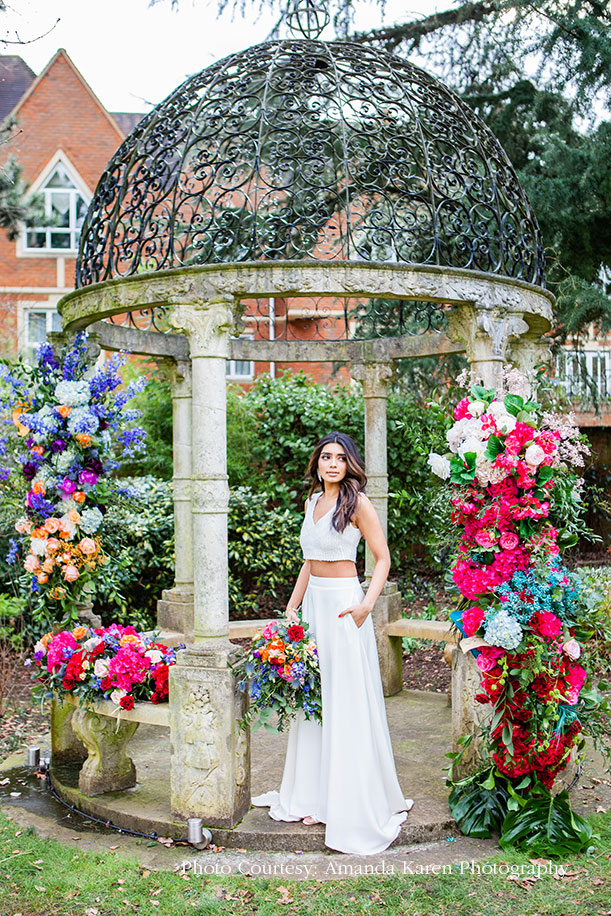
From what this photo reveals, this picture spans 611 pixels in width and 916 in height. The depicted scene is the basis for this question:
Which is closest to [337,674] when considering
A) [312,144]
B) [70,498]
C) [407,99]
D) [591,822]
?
[591,822]

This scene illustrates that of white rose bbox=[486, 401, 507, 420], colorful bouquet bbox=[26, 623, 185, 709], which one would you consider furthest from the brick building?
white rose bbox=[486, 401, 507, 420]

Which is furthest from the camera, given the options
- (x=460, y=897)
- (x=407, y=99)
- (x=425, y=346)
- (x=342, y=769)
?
(x=425, y=346)

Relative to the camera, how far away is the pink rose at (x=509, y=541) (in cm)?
409

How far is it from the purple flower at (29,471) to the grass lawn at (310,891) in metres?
2.29

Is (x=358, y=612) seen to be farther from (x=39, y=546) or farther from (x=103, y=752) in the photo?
(x=39, y=546)

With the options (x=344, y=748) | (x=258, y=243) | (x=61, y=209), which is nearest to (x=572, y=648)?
(x=344, y=748)

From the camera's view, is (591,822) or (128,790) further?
(128,790)

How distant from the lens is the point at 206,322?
451 cm

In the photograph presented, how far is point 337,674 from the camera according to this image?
4.17 meters

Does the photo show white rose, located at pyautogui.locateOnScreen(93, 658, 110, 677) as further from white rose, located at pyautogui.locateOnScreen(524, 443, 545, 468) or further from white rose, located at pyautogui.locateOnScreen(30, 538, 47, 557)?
white rose, located at pyautogui.locateOnScreen(524, 443, 545, 468)

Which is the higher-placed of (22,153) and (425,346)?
(22,153)

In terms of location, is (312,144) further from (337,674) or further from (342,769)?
(342,769)

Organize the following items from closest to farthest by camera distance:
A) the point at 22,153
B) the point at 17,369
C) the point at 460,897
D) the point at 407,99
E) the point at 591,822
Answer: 1. the point at 460,897
2. the point at 591,822
3. the point at 407,99
4. the point at 17,369
5. the point at 22,153

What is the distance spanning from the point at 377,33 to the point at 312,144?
5.17 meters
